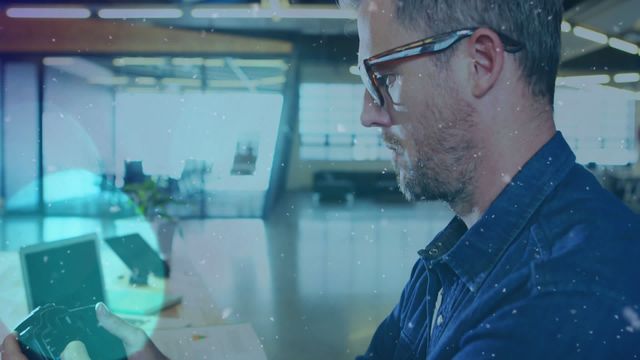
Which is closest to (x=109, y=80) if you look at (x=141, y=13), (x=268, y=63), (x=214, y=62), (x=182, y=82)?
(x=182, y=82)

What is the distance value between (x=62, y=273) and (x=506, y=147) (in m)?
0.73

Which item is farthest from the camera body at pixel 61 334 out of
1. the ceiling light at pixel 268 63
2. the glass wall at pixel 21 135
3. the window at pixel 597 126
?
the ceiling light at pixel 268 63

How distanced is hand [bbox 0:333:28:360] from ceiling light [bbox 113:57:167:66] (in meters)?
6.37

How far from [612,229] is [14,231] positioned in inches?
231

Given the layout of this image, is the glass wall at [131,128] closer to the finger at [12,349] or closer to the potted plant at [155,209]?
the potted plant at [155,209]

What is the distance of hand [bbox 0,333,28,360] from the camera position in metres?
0.58

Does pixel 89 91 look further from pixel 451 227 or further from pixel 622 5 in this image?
pixel 451 227

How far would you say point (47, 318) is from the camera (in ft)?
2.13

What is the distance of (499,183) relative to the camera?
531mm

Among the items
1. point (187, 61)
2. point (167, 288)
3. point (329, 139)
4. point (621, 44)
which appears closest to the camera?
point (167, 288)

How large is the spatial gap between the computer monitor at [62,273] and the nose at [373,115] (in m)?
0.54

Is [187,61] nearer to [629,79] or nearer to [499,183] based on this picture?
[629,79]

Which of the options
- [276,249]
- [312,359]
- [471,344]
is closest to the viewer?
[471,344]

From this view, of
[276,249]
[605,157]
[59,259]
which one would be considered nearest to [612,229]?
[605,157]
